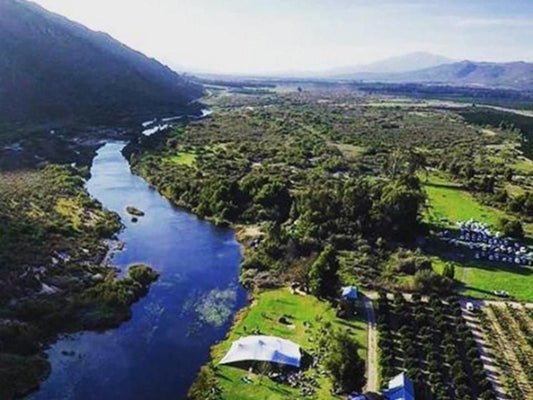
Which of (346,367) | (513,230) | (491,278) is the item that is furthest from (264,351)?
(513,230)

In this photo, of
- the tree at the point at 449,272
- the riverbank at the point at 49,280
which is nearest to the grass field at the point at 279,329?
the riverbank at the point at 49,280

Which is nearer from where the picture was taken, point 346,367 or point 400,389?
point 400,389

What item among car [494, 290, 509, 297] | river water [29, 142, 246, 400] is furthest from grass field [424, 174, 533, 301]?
river water [29, 142, 246, 400]

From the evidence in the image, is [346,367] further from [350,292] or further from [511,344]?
[511,344]

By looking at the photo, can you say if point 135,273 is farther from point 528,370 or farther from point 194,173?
point 194,173

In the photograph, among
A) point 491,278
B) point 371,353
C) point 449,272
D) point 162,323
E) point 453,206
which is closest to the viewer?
point 371,353

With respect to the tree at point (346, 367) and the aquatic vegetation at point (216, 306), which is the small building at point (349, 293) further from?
the tree at point (346, 367)

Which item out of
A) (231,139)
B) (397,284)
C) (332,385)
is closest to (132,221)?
(397,284)
